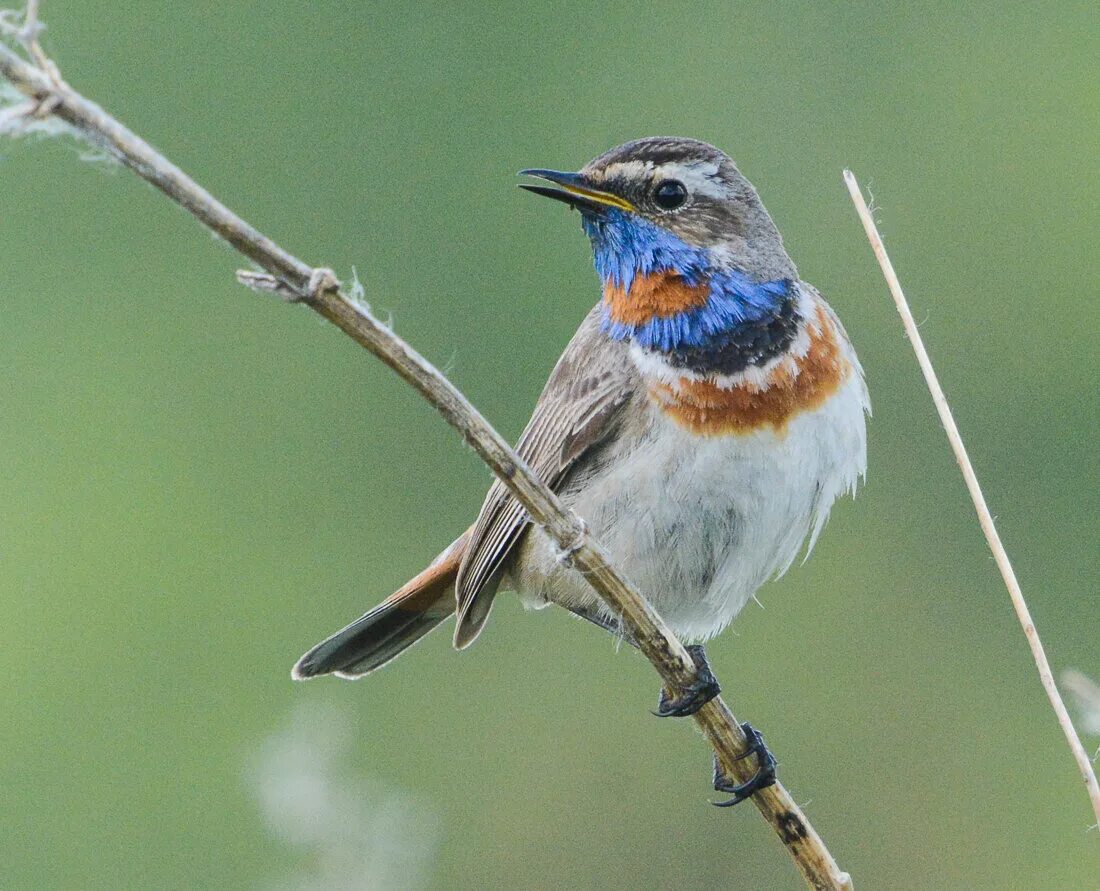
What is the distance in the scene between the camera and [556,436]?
4.68 metres

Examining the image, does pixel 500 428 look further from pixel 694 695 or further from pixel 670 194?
pixel 694 695

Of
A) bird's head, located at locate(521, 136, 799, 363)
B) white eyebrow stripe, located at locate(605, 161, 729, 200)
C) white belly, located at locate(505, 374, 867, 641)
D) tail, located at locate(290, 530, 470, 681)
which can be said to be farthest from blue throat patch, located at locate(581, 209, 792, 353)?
tail, located at locate(290, 530, 470, 681)

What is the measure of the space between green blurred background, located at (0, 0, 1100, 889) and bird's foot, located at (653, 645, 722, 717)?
3.80 meters

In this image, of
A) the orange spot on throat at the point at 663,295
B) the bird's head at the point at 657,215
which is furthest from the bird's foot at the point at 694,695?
the bird's head at the point at 657,215

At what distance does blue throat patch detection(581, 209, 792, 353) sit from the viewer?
14.5 feet

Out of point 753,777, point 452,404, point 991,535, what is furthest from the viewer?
point 753,777

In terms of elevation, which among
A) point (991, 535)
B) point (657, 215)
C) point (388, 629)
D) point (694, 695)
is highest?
point (657, 215)

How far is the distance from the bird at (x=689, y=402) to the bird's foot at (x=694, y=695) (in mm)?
103

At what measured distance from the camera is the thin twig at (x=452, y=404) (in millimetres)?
2281

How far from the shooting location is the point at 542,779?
9109mm

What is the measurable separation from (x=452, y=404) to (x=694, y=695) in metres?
1.34

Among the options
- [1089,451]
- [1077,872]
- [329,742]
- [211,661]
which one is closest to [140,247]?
[211,661]

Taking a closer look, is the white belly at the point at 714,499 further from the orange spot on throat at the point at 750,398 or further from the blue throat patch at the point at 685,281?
the blue throat patch at the point at 685,281

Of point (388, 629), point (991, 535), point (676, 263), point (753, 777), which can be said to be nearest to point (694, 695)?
point (753, 777)
